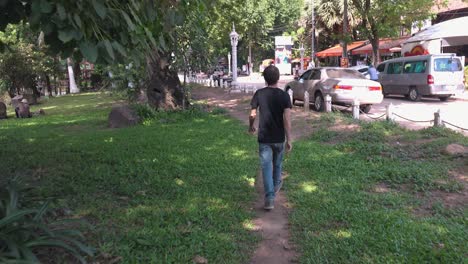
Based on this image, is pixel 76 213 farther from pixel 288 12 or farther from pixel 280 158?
pixel 288 12

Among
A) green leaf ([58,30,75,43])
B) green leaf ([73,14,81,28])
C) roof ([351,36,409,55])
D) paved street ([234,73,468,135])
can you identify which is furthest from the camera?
roof ([351,36,409,55])

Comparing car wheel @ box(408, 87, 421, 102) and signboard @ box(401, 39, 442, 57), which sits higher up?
signboard @ box(401, 39, 442, 57)

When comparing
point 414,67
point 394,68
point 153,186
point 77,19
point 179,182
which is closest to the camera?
point 77,19

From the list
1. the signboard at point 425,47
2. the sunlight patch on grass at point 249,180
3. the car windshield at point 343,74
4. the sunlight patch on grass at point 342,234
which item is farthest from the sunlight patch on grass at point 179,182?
the signboard at point 425,47

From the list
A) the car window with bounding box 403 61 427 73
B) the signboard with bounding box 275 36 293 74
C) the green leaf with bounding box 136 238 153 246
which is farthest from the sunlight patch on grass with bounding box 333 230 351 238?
the signboard with bounding box 275 36 293 74

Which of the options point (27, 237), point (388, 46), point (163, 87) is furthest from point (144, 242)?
point (388, 46)

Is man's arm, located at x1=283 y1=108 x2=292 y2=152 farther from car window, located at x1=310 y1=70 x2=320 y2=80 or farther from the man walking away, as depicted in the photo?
car window, located at x1=310 y1=70 x2=320 y2=80

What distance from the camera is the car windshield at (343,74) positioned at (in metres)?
14.2

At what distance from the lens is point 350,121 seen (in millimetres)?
10688

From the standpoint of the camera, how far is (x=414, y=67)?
703 inches

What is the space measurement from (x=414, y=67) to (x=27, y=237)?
17.4 metres

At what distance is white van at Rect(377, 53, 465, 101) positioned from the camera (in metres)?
16.9

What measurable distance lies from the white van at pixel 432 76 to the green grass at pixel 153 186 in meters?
10.3

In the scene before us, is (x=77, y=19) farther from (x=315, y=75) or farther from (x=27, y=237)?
(x=315, y=75)
